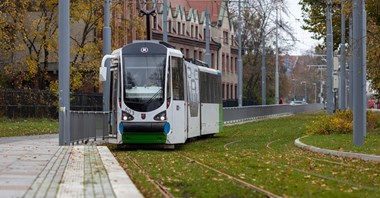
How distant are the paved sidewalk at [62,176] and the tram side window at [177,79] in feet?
17.3

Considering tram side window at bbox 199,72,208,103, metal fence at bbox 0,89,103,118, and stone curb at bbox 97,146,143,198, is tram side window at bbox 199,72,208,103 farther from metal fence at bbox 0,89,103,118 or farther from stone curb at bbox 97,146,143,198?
metal fence at bbox 0,89,103,118

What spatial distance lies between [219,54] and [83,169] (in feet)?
251

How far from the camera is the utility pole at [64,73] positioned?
86.7ft

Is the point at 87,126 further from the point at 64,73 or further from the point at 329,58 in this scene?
the point at 329,58

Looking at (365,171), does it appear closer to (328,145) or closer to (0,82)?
(328,145)

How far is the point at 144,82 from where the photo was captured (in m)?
25.4

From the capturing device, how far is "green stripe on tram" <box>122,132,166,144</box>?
2503cm

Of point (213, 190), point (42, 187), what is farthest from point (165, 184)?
point (42, 187)

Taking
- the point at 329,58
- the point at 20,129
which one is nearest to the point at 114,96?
the point at 20,129

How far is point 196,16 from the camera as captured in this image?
289 ft

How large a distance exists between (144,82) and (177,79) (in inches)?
47.9

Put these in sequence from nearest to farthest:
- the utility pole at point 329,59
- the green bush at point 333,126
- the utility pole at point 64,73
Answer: the utility pole at point 64,73 → the green bush at point 333,126 → the utility pole at point 329,59

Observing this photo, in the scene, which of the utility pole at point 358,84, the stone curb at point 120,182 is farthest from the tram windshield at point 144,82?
the stone curb at point 120,182

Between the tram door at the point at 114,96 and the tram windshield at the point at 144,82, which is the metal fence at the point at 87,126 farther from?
the tram windshield at the point at 144,82
